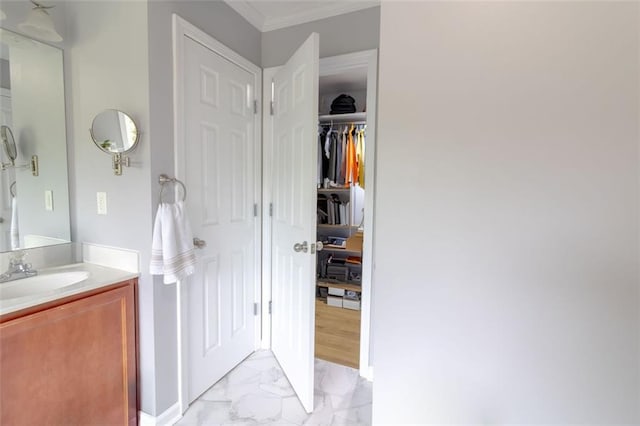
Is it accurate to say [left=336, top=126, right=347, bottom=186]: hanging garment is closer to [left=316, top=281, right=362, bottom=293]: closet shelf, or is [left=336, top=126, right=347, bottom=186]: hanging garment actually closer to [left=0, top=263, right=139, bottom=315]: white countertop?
[left=316, top=281, right=362, bottom=293]: closet shelf

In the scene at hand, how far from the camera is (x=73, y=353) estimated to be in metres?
1.21

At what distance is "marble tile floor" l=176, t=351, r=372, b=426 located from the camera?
1581 millimetres

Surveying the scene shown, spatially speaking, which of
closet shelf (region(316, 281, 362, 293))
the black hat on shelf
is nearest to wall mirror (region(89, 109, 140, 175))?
the black hat on shelf

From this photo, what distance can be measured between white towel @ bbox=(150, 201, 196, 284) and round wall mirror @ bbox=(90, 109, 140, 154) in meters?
0.32

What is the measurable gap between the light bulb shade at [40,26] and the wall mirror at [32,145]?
0.08 metres

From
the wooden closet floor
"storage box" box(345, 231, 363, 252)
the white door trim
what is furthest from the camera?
"storage box" box(345, 231, 363, 252)

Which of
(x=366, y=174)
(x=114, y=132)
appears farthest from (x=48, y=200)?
(x=366, y=174)

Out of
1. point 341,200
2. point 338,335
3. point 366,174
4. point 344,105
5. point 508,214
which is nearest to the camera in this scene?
point 508,214

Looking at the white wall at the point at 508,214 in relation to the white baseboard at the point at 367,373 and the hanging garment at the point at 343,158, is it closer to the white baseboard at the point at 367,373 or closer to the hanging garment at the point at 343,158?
the white baseboard at the point at 367,373

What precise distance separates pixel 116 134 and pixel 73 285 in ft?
2.23

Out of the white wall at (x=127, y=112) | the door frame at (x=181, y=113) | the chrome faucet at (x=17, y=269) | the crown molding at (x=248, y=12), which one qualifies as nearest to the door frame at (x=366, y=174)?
the crown molding at (x=248, y=12)

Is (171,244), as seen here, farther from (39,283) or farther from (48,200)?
(48,200)

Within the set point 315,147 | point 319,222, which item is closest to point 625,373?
point 315,147

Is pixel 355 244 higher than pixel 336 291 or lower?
higher
